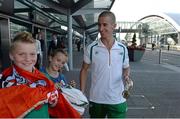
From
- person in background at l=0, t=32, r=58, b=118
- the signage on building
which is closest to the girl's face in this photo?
person in background at l=0, t=32, r=58, b=118

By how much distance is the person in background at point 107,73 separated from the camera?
13.2 feet

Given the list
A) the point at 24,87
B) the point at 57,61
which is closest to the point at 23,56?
the point at 24,87

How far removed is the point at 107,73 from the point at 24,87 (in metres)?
1.56

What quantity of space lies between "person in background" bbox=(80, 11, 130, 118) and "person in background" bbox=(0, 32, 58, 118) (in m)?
1.28

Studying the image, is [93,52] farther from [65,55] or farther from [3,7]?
[3,7]

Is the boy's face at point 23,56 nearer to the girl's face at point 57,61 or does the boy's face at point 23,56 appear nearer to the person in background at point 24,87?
the person in background at point 24,87

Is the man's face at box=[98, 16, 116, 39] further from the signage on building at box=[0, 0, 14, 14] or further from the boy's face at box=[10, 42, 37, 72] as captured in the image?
the signage on building at box=[0, 0, 14, 14]

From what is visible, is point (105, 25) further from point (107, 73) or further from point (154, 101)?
point (154, 101)

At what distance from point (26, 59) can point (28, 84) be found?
0.64ft

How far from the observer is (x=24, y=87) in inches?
103

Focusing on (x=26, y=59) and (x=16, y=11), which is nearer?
(x=26, y=59)

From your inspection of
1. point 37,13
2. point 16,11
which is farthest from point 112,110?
point 37,13

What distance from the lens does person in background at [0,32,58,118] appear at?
2.54 metres

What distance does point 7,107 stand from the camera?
253cm
